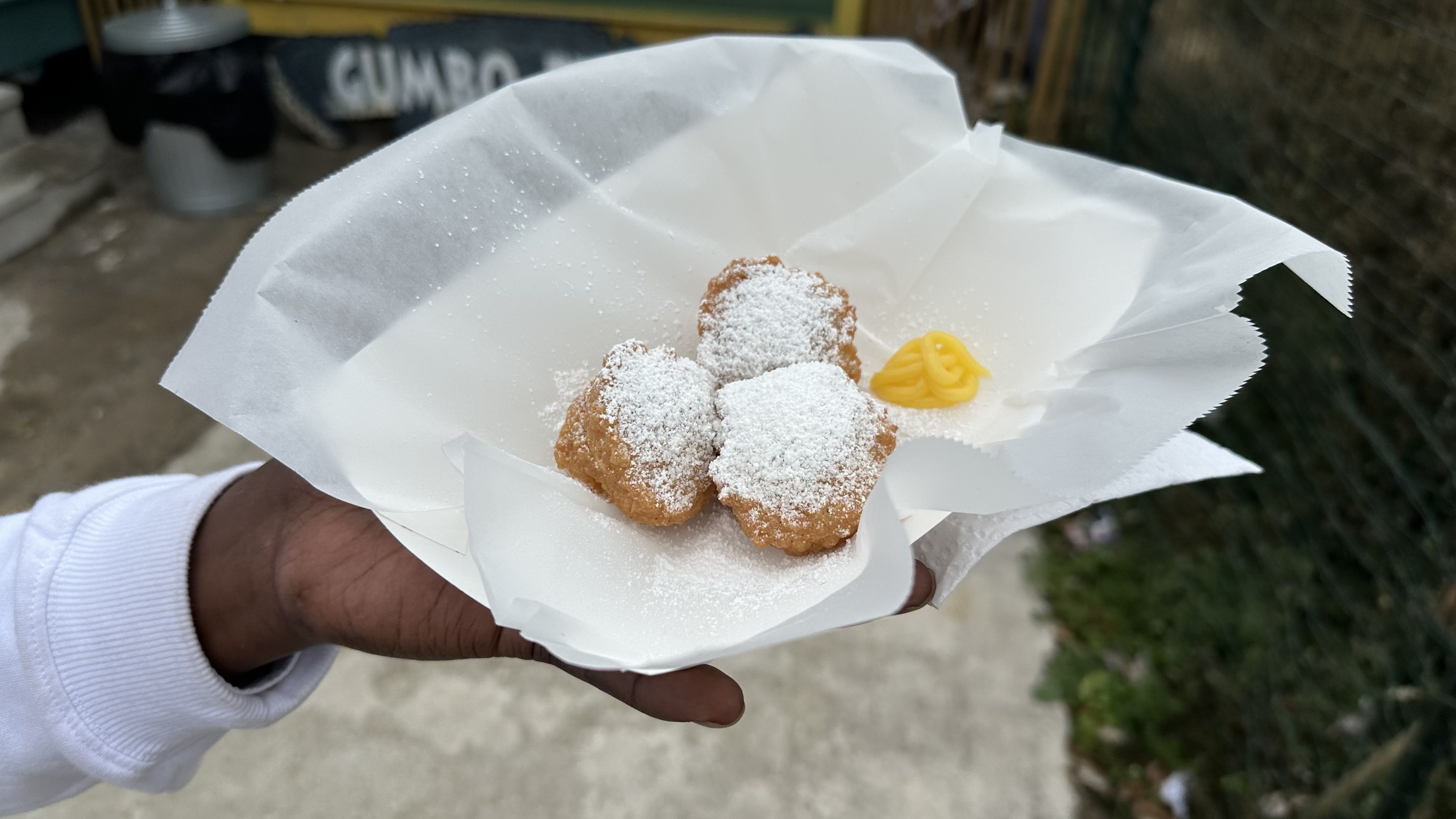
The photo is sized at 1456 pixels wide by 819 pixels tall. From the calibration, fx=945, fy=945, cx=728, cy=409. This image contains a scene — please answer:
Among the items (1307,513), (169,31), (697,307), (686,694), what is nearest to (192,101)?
(169,31)

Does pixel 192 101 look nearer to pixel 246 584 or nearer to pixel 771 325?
pixel 246 584

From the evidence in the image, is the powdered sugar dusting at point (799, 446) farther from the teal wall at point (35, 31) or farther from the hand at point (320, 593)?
the teal wall at point (35, 31)

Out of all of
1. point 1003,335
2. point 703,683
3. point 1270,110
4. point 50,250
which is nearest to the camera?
point 703,683

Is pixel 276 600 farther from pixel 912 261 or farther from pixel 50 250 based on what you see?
pixel 50 250

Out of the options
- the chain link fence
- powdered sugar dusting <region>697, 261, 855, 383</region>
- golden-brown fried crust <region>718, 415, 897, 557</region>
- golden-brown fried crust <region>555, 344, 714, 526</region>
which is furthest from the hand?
the chain link fence

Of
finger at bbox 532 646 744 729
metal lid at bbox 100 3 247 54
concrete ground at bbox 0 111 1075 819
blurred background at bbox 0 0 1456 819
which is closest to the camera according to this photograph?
finger at bbox 532 646 744 729

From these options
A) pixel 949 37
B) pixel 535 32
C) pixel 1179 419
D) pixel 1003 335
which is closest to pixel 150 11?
pixel 535 32

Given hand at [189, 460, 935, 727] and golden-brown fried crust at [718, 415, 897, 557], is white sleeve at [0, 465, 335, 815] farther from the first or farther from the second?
golden-brown fried crust at [718, 415, 897, 557]
